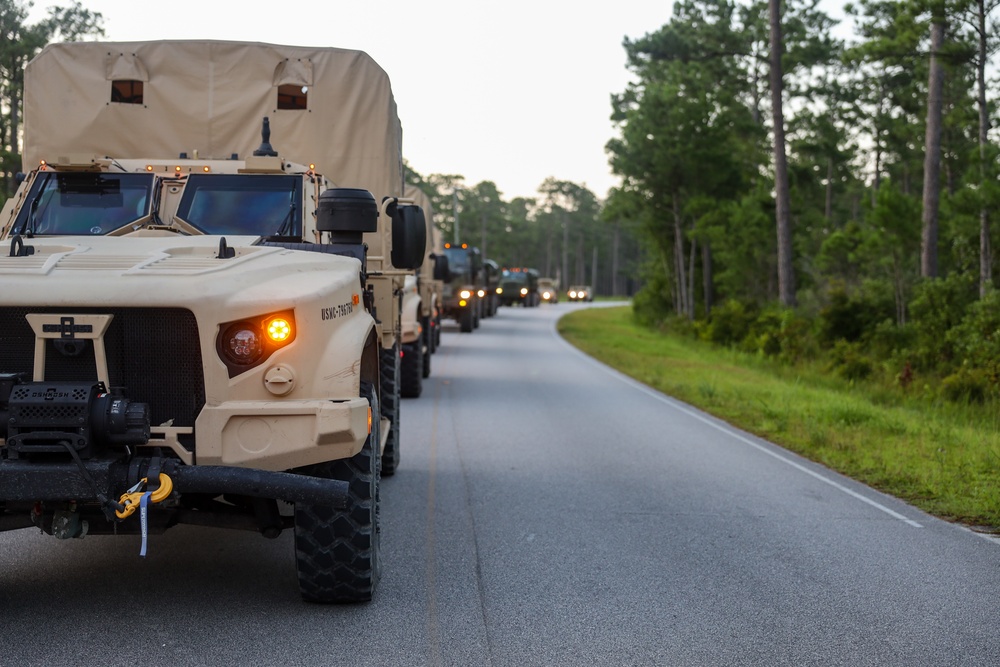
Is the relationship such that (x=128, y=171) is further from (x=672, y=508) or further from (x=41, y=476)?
(x=672, y=508)

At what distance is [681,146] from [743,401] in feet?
79.5

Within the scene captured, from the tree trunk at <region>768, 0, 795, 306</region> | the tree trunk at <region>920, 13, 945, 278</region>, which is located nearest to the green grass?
the tree trunk at <region>920, 13, 945, 278</region>

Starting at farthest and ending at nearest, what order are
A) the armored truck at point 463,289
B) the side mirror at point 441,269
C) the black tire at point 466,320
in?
the black tire at point 466,320, the armored truck at point 463,289, the side mirror at point 441,269

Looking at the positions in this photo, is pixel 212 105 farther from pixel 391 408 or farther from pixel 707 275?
pixel 707 275

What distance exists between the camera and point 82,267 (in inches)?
217

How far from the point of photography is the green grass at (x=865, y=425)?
33.8 feet

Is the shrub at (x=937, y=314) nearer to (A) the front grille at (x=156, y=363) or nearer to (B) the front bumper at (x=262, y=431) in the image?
(B) the front bumper at (x=262, y=431)

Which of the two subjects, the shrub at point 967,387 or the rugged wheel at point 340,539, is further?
the shrub at point 967,387

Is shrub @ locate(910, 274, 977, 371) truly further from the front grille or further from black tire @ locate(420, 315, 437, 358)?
the front grille

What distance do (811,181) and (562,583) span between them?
33176 mm

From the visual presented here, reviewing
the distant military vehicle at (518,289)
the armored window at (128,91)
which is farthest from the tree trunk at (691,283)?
the armored window at (128,91)

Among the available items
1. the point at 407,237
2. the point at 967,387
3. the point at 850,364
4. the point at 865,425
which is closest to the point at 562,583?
the point at 407,237

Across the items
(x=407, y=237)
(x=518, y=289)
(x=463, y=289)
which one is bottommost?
(x=518, y=289)

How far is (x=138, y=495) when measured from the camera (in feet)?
16.6
